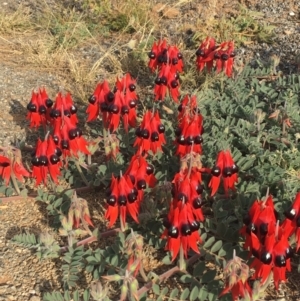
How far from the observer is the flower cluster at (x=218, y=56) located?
378 centimetres

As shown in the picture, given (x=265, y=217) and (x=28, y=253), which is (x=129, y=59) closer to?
(x=28, y=253)

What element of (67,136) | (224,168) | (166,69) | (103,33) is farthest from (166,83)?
(103,33)

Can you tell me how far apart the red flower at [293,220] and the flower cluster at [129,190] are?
0.66 meters

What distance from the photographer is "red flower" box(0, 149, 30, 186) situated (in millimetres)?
2943

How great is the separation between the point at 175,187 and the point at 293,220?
1.63ft

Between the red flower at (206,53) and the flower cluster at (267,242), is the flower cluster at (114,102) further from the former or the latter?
the flower cluster at (267,242)

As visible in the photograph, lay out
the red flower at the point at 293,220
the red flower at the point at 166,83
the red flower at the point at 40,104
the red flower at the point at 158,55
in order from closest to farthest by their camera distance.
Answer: the red flower at the point at 293,220, the red flower at the point at 40,104, the red flower at the point at 166,83, the red flower at the point at 158,55

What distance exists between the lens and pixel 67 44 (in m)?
4.79

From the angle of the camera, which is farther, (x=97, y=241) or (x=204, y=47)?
(x=204, y=47)

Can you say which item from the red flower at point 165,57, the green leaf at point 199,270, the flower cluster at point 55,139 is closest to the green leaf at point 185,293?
the green leaf at point 199,270

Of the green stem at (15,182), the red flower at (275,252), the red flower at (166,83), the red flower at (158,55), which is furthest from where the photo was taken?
the red flower at (158,55)

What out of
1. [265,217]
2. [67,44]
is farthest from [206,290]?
[67,44]

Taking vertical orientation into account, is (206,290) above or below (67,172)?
above

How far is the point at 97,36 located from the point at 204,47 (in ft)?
4.97
